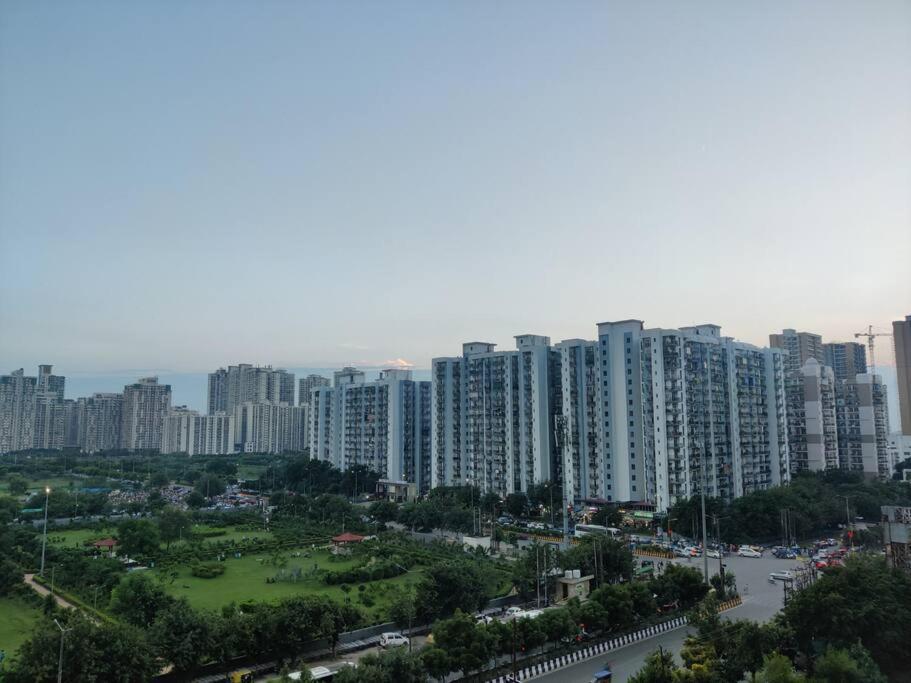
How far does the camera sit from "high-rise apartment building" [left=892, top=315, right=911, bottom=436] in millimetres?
59938

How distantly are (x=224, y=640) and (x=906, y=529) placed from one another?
19.8 m

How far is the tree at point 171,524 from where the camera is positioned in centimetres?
3459

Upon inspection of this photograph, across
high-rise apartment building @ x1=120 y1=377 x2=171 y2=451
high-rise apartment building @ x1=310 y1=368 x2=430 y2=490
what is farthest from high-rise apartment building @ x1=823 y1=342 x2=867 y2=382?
high-rise apartment building @ x1=120 y1=377 x2=171 y2=451

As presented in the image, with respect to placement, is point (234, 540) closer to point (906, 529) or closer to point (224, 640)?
point (224, 640)

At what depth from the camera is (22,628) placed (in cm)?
2117

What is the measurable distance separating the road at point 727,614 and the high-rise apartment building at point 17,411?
106 meters

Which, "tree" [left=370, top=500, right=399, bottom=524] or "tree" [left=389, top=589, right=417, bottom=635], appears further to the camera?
"tree" [left=370, top=500, right=399, bottom=524]

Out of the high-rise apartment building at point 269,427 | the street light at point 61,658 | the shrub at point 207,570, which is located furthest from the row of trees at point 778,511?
the high-rise apartment building at point 269,427

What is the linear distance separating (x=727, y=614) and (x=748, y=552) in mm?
12617

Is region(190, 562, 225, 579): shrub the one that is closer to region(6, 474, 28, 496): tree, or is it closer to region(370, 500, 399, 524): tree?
region(370, 500, 399, 524): tree

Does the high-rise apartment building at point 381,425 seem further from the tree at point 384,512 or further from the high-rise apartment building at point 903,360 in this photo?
the high-rise apartment building at point 903,360

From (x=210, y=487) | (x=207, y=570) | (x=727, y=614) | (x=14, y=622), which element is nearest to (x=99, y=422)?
(x=210, y=487)

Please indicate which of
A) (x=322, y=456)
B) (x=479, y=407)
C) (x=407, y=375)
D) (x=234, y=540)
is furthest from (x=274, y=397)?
(x=234, y=540)

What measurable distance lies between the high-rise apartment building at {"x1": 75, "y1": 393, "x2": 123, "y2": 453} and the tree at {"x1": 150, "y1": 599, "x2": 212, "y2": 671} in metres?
105
